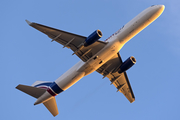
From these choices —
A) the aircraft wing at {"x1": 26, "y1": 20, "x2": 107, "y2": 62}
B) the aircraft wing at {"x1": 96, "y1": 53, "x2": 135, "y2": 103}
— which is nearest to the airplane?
the aircraft wing at {"x1": 26, "y1": 20, "x2": 107, "y2": 62}

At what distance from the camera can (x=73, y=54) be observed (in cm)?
4316

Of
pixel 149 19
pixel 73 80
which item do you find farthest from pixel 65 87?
pixel 149 19

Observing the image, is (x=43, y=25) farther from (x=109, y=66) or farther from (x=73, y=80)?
(x=109, y=66)

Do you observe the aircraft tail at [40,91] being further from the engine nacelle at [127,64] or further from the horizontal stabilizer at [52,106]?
the engine nacelle at [127,64]

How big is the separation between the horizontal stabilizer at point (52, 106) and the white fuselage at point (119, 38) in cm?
674

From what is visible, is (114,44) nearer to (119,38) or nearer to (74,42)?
(119,38)

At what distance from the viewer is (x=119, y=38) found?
43.1m

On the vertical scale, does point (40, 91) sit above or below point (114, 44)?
above

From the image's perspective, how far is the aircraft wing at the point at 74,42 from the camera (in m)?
41.5

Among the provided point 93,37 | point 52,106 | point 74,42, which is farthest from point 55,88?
point 93,37

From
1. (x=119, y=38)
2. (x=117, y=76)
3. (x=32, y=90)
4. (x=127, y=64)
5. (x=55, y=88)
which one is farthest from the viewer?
(x=117, y=76)

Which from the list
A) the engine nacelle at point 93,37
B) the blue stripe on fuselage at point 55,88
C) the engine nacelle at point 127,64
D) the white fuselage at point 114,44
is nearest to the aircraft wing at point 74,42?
the white fuselage at point 114,44

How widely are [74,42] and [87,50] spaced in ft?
8.99

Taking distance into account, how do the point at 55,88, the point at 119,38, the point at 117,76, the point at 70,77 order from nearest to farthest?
the point at 119,38, the point at 70,77, the point at 55,88, the point at 117,76
